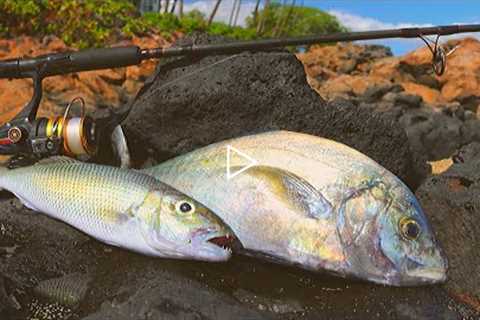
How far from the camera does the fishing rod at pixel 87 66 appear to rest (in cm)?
386

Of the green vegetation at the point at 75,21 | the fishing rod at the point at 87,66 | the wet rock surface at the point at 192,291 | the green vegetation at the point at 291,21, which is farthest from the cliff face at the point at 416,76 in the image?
the wet rock surface at the point at 192,291

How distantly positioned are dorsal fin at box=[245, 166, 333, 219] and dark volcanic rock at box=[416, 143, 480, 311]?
93 cm

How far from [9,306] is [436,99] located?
1237cm

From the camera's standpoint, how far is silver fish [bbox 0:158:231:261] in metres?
2.89

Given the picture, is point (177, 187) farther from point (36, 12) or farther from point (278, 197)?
point (36, 12)

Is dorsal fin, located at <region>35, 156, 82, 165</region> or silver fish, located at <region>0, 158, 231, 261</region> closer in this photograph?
silver fish, located at <region>0, 158, 231, 261</region>

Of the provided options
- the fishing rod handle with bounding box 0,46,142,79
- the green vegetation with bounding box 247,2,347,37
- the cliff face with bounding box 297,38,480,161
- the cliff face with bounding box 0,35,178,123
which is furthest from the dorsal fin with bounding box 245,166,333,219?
the green vegetation with bounding box 247,2,347,37

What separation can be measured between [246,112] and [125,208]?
4.92 feet

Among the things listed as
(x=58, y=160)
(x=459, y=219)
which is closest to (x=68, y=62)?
(x=58, y=160)

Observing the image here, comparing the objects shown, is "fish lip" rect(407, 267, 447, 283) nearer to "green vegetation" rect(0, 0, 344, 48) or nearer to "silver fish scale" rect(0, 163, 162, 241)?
"silver fish scale" rect(0, 163, 162, 241)

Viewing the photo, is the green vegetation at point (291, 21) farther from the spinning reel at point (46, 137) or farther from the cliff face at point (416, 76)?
the spinning reel at point (46, 137)

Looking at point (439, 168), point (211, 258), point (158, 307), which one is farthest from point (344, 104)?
point (439, 168)

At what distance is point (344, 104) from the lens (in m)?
4.36
